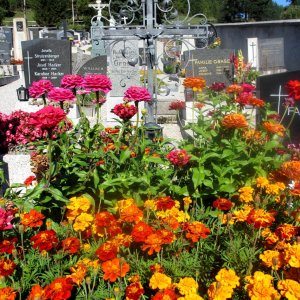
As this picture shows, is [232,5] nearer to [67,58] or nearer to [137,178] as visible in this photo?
[67,58]

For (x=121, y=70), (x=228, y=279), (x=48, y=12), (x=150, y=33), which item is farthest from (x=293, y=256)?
(x=48, y=12)

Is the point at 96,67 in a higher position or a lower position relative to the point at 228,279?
higher

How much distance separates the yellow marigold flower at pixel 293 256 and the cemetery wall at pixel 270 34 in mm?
16095

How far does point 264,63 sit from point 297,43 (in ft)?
5.98

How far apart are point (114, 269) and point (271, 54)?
53.8 ft

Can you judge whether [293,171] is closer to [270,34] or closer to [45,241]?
[45,241]

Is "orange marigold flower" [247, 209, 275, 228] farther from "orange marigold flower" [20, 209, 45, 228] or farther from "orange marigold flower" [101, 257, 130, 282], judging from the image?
"orange marigold flower" [20, 209, 45, 228]

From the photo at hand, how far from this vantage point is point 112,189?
262 centimetres

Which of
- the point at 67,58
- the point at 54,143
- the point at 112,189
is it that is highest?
the point at 67,58

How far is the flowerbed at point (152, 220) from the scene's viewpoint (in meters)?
1.78

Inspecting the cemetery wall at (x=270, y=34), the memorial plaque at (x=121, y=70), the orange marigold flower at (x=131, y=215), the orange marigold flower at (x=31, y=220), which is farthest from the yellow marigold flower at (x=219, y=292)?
the cemetery wall at (x=270, y=34)

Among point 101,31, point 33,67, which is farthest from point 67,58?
point 101,31

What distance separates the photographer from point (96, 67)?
36.7 feet

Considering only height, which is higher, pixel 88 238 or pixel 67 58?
pixel 67 58
